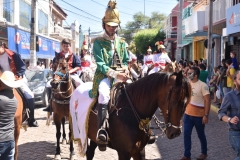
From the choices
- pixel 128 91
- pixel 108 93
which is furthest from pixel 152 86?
pixel 108 93

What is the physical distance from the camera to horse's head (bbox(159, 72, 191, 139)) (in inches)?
163

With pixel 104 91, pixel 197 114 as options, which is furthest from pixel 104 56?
pixel 197 114

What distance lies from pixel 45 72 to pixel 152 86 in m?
12.2

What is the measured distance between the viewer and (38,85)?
15070 mm

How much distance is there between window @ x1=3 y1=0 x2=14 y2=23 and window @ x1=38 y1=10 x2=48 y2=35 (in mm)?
9437

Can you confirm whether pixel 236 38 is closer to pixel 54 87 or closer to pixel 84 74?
pixel 84 74

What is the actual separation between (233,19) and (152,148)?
27.5 feet

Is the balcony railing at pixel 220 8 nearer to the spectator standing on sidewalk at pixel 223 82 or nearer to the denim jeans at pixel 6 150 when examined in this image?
the spectator standing on sidewalk at pixel 223 82

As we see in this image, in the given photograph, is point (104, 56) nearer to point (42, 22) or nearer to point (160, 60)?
point (160, 60)

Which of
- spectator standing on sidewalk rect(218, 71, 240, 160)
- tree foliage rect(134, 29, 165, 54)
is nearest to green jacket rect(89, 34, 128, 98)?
spectator standing on sidewalk rect(218, 71, 240, 160)

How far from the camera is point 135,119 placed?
4.75m

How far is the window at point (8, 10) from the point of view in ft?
79.7

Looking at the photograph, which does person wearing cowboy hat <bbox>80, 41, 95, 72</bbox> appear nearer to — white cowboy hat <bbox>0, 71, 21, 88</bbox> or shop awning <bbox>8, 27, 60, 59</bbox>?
white cowboy hat <bbox>0, 71, 21, 88</bbox>

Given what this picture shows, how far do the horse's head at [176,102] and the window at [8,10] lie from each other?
22.5 meters
